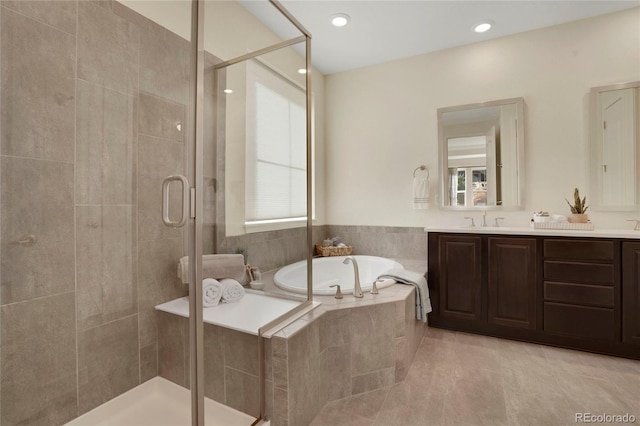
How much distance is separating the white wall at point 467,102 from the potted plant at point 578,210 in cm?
15

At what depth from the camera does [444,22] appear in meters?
2.80

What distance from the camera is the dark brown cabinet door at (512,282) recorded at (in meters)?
2.50

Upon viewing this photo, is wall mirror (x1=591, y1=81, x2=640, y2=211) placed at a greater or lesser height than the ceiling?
lesser

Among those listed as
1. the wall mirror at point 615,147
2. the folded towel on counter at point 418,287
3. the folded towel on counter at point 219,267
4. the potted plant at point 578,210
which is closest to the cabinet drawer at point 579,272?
the potted plant at point 578,210

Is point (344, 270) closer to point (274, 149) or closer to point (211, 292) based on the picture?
point (274, 149)

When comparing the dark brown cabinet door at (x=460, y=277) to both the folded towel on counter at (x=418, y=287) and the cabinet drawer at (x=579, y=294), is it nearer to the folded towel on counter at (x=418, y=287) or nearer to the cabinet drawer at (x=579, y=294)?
the folded towel on counter at (x=418, y=287)

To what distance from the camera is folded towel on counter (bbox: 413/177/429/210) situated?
326 cm

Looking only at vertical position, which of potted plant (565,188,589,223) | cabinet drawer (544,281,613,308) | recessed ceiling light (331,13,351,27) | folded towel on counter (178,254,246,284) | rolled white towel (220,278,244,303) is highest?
recessed ceiling light (331,13,351,27)

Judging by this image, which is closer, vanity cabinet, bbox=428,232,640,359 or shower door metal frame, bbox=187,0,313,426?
shower door metal frame, bbox=187,0,313,426

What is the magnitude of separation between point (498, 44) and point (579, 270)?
2239mm

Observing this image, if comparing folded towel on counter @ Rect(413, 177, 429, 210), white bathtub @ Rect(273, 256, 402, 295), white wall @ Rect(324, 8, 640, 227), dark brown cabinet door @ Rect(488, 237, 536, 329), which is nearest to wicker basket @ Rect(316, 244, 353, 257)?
white bathtub @ Rect(273, 256, 402, 295)

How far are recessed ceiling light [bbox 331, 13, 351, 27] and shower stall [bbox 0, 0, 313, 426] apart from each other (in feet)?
4.91

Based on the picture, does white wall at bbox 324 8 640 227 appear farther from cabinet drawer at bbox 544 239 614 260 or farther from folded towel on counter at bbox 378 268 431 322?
folded towel on counter at bbox 378 268 431 322

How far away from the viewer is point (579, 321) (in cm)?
236
